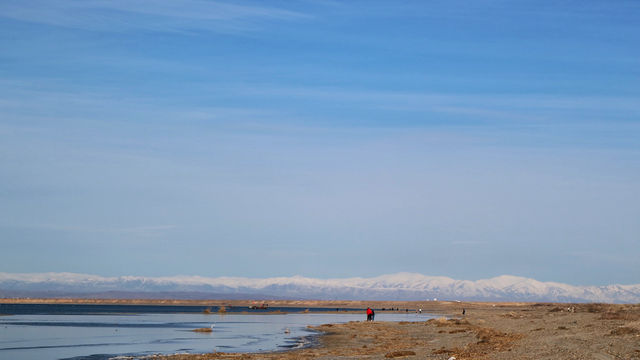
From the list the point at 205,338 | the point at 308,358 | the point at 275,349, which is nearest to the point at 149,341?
the point at 205,338

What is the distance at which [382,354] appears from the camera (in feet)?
149

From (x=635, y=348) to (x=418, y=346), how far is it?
18346mm

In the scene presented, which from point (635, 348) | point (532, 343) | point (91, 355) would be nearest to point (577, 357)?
point (635, 348)

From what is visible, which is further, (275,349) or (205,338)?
(205,338)

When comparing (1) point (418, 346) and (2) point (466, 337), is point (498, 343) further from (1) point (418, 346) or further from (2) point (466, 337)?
(2) point (466, 337)

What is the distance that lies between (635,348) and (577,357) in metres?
3.36

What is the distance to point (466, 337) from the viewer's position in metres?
57.2

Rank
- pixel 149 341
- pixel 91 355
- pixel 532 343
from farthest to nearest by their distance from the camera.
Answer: pixel 149 341, pixel 91 355, pixel 532 343

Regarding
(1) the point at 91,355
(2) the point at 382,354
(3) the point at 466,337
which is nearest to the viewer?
(2) the point at 382,354

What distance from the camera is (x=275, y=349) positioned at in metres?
53.2

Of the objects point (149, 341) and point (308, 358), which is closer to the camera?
point (308, 358)

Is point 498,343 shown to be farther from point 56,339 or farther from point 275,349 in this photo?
point 56,339

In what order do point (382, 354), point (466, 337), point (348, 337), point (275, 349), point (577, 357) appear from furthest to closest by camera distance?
point (348, 337)
point (466, 337)
point (275, 349)
point (382, 354)
point (577, 357)

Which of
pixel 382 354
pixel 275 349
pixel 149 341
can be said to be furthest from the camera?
pixel 149 341
